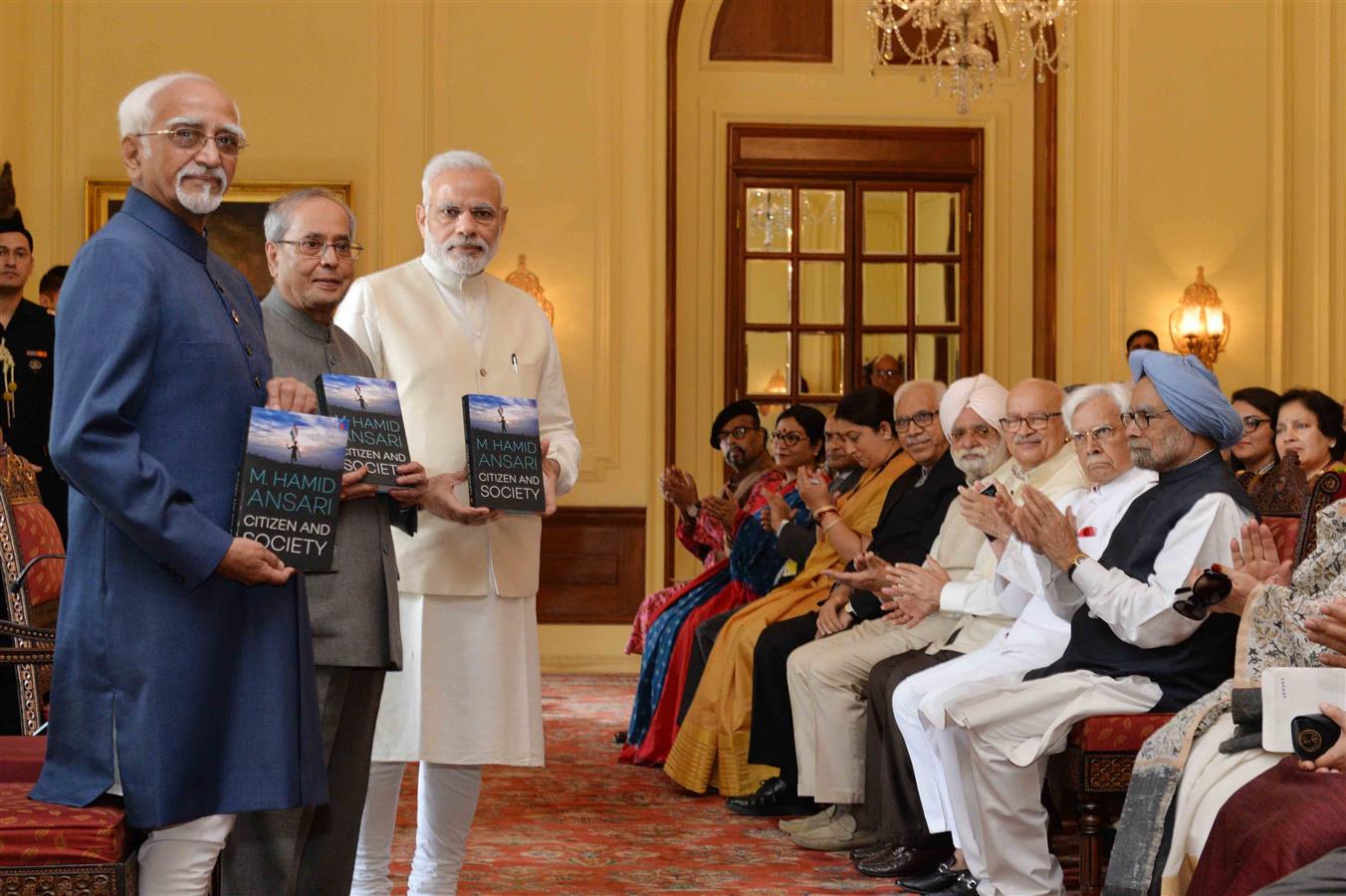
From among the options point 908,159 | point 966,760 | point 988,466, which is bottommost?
point 966,760

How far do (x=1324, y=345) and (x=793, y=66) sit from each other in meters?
3.54

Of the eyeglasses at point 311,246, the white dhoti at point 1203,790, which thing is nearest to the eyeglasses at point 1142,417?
the white dhoti at point 1203,790

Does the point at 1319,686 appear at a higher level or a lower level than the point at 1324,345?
lower

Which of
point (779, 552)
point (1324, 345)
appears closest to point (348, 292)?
point (779, 552)

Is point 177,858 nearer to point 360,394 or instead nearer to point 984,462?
point 360,394

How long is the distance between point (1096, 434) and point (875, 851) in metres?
1.34

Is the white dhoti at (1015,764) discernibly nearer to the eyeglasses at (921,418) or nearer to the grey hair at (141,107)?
the eyeglasses at (921,418)

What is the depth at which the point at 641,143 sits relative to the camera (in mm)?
9242

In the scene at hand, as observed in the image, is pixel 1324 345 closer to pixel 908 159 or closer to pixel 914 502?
pixel 908 159

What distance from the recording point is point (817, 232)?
973cm

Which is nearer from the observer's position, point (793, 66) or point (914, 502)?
point (914, 502)

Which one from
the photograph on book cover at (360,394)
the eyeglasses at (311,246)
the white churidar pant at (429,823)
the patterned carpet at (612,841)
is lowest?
the patterned carpet at (612,841)

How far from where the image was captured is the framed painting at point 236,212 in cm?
889

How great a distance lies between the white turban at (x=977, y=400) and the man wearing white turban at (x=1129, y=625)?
0.99 meters
